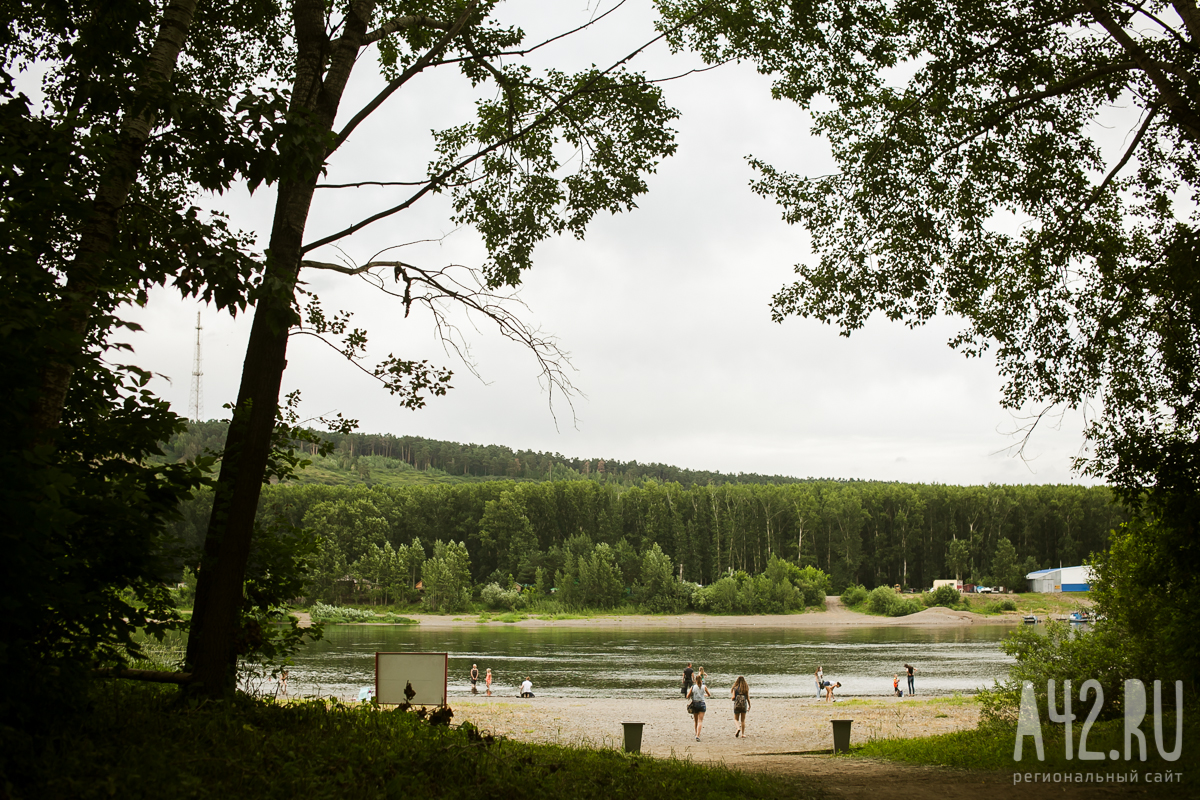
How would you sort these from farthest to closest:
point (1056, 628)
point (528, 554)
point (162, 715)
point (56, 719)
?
point (528, 554) < point (1056, 628) < point (162, 715) < point (56, 719)

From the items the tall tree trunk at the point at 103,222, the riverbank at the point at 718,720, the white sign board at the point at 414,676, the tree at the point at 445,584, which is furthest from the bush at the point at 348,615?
the tall tree trunk at the point at 103,222

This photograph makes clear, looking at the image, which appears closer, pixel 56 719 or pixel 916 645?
pixel 56 719

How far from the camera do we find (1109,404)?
9680mm

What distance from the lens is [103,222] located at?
206 inches

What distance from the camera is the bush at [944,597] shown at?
303 feet

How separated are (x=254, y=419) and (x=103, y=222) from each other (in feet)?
6.01

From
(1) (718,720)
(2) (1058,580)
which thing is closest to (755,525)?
(2) (1058,580)

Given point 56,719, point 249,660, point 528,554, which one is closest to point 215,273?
point 56,719

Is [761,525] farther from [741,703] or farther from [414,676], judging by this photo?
[414,676]

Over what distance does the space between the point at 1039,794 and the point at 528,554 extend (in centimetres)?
9812

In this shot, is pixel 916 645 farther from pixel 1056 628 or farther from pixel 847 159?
pixel 847 159

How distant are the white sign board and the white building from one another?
3996 inches

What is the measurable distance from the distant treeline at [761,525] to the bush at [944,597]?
12.3 meters

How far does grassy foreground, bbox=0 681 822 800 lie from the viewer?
13.7 ft
